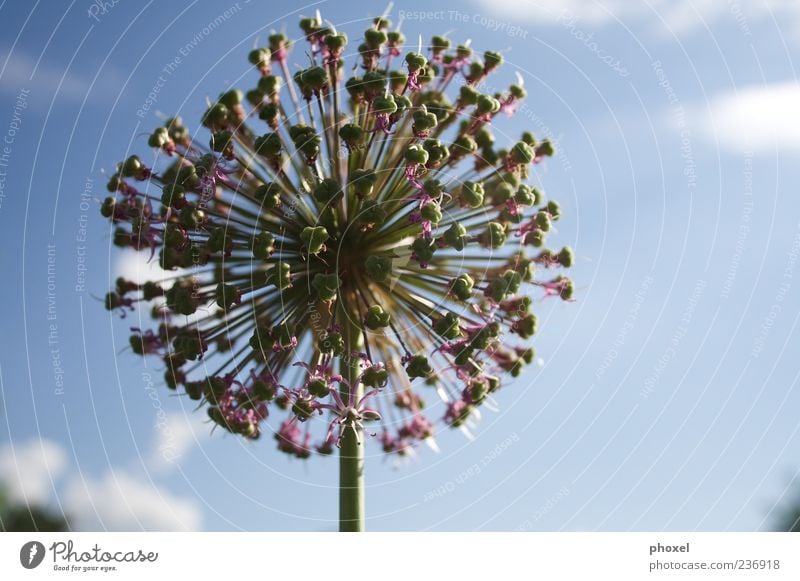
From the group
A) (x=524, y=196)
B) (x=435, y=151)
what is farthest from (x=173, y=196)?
(x=524, y=196)

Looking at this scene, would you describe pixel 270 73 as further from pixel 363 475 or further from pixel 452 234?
pixel 363 475

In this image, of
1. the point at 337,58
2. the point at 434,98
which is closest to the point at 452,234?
the point at 434,98

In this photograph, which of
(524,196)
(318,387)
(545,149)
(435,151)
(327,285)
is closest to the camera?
(318,387)

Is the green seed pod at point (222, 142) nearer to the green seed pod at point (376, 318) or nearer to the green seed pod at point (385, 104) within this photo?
the green seed pod at point (385, 104)

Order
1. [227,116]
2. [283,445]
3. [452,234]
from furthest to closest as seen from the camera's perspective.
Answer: [283,445]
[227,116]
[452,234]

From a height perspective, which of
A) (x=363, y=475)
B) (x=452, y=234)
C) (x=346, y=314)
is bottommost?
(x=363, y=475)

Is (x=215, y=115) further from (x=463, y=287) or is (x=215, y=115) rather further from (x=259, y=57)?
→ (x=463, y=287)

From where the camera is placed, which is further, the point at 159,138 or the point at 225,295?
the point at 159,138

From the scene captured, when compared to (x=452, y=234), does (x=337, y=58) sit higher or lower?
higher
